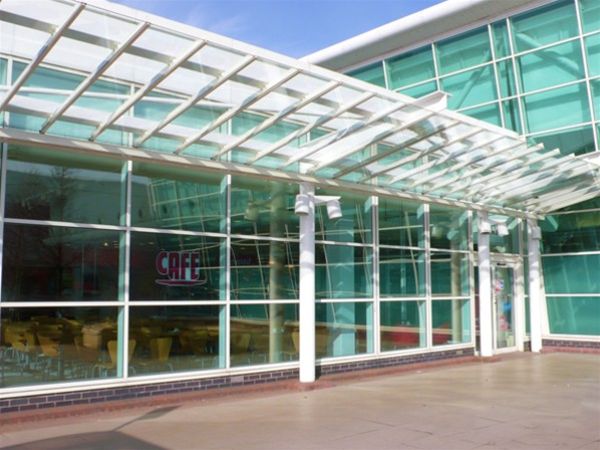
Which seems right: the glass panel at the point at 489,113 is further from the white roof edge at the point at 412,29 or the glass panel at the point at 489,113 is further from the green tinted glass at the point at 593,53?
the green tinted glass at the point at 593,53

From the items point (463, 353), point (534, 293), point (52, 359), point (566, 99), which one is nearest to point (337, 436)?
point (52, 359)

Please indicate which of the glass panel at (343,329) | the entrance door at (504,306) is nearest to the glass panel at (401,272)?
the glass panel at (343,329)

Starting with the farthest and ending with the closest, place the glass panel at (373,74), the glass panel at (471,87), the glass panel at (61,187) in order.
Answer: the glass panel at (373,74) → the glass panel at (471,87) → the glass panel at (61,187)

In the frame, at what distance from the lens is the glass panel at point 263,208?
36.1 feet

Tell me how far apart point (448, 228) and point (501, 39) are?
5821 mm

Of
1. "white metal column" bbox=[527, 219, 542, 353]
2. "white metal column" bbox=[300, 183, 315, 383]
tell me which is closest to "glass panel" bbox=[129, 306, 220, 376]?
"white metal column" bbox=[300, 183, 315, 383]

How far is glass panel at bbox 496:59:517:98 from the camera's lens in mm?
17375

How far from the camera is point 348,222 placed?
42.3 ft

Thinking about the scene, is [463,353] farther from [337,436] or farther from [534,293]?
[337,436]

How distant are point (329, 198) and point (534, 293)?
8134 mm

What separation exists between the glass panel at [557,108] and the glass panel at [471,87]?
1.11 meters

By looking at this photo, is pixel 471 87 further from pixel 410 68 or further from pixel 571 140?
pixel 571 140

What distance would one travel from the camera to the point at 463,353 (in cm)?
1513

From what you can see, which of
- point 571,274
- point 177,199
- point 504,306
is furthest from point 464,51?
point 177,199
